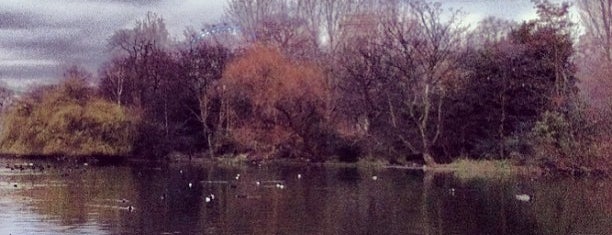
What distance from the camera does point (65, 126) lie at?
4616cm

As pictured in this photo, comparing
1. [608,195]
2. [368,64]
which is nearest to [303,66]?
[368,64]

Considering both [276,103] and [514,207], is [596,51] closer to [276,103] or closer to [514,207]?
[276,103]

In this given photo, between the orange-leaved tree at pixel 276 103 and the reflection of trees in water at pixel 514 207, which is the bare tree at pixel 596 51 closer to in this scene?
the reflection of trees in water at pixel 514 207

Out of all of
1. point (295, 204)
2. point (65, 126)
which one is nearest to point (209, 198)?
point (295, 204)

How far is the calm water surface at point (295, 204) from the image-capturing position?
19.0m

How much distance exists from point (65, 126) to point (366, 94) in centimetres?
1611

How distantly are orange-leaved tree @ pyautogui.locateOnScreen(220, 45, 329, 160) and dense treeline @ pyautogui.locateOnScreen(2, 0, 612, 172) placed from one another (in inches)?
2.6

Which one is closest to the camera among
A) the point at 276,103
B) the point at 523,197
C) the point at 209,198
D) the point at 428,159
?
the point at 209,198

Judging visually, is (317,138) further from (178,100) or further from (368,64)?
(178,100)

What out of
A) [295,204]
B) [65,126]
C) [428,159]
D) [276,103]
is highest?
[276,103]

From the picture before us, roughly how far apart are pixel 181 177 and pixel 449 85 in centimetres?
1489

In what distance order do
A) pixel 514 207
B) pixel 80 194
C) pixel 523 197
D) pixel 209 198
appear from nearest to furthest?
pixel 514 207 < pixel 209 198 < pixel 523 197 < pixel 80 194

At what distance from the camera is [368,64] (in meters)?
45.2

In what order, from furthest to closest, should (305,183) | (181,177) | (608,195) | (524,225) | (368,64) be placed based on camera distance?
1. (368,64)
2. (181,177)
3. (305,183)
4. (608,195)
5. (524,225)
